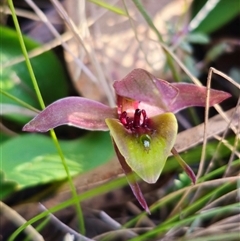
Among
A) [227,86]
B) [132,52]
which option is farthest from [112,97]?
[227,86]

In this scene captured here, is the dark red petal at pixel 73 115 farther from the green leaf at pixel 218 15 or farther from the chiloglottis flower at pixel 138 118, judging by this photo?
the green leaf at pixel 218 15

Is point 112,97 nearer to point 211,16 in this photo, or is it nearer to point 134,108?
point 134,108

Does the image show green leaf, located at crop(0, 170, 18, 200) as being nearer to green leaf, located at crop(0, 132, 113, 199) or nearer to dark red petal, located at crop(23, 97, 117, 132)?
green leaf, located at crop(0, 132, 113, 199)

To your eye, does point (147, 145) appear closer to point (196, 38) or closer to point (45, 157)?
point (45, 157)

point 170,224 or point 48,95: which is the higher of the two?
point 48,95

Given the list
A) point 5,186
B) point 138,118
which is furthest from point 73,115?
point 5,186

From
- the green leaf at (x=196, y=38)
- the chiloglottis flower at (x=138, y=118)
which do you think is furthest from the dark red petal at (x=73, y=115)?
the green leaf at (x=196, y=38)
